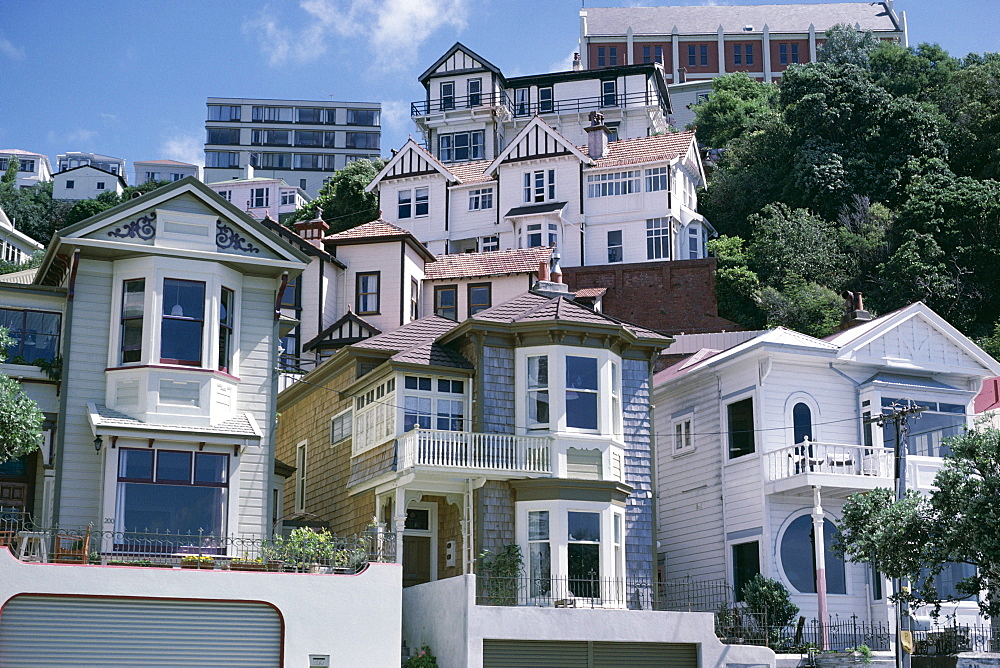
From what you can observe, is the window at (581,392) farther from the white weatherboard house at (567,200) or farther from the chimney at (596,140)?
the chimney at (596,140)

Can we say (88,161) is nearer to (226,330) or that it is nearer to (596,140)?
(596,140)

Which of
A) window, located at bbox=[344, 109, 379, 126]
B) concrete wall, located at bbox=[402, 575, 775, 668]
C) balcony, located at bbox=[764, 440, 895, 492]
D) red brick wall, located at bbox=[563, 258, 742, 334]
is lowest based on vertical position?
concrete wall, located at bbox=[402, 575, 775, 668]

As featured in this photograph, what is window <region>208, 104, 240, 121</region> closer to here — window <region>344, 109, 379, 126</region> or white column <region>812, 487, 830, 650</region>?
window <region>344, 109, 379, 126</region>

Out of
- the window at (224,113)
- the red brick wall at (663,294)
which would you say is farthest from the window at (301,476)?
the window at (224,113)

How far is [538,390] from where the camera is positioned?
31500 millimetres

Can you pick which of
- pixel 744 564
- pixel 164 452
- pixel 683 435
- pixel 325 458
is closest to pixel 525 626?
pixel 164 452

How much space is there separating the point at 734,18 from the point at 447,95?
57.2m

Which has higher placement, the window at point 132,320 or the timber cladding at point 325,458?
the window at point 132,320

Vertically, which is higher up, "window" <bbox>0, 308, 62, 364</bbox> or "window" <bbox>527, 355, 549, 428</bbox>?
"window" <bbox>0, 308, 62, 364</bbox>

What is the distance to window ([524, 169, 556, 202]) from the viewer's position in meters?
63.3

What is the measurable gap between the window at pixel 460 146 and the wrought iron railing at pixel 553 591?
2089 inches

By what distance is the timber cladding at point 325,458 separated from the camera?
1334 inches

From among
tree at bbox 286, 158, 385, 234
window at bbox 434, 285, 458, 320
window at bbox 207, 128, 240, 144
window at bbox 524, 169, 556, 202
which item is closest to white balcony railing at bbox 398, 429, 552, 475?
window at bbox 434, 285, 458, 320

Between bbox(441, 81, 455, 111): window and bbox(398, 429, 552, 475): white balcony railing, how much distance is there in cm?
5458
